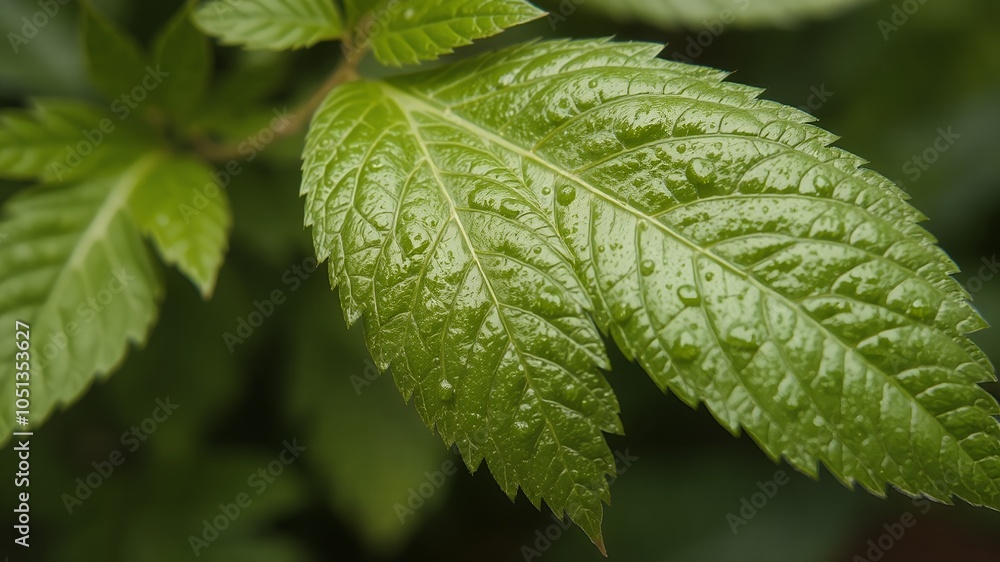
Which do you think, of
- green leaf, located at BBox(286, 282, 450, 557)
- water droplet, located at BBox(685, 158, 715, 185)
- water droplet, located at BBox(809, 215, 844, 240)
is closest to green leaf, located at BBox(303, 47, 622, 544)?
water droplet, located at BBox(685, 158, 715, 185)

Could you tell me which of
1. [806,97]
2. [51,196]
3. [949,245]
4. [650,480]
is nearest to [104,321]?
[51,196]

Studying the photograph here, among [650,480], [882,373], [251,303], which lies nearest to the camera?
[882,373]

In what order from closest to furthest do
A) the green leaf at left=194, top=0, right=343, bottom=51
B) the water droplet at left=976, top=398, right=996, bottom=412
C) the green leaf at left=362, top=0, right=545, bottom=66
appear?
the water droplet at left=976, top=398, right=996, bottom=412 < the green leaf at left=362, top=0, right=545, bottom=66 < the green leaf at left=194, top=0, right=343, bottom=51

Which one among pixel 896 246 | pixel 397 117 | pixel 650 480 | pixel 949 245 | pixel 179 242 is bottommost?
pixel 650 480

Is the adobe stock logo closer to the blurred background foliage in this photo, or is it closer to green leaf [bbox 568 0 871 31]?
the blurred background foliage

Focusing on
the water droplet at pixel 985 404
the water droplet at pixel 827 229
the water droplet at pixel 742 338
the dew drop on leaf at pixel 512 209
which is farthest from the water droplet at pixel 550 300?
the water droplet at pixel 985 404

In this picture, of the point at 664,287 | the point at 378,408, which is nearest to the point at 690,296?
the point at 664,287

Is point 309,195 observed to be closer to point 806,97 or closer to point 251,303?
point 251,303
